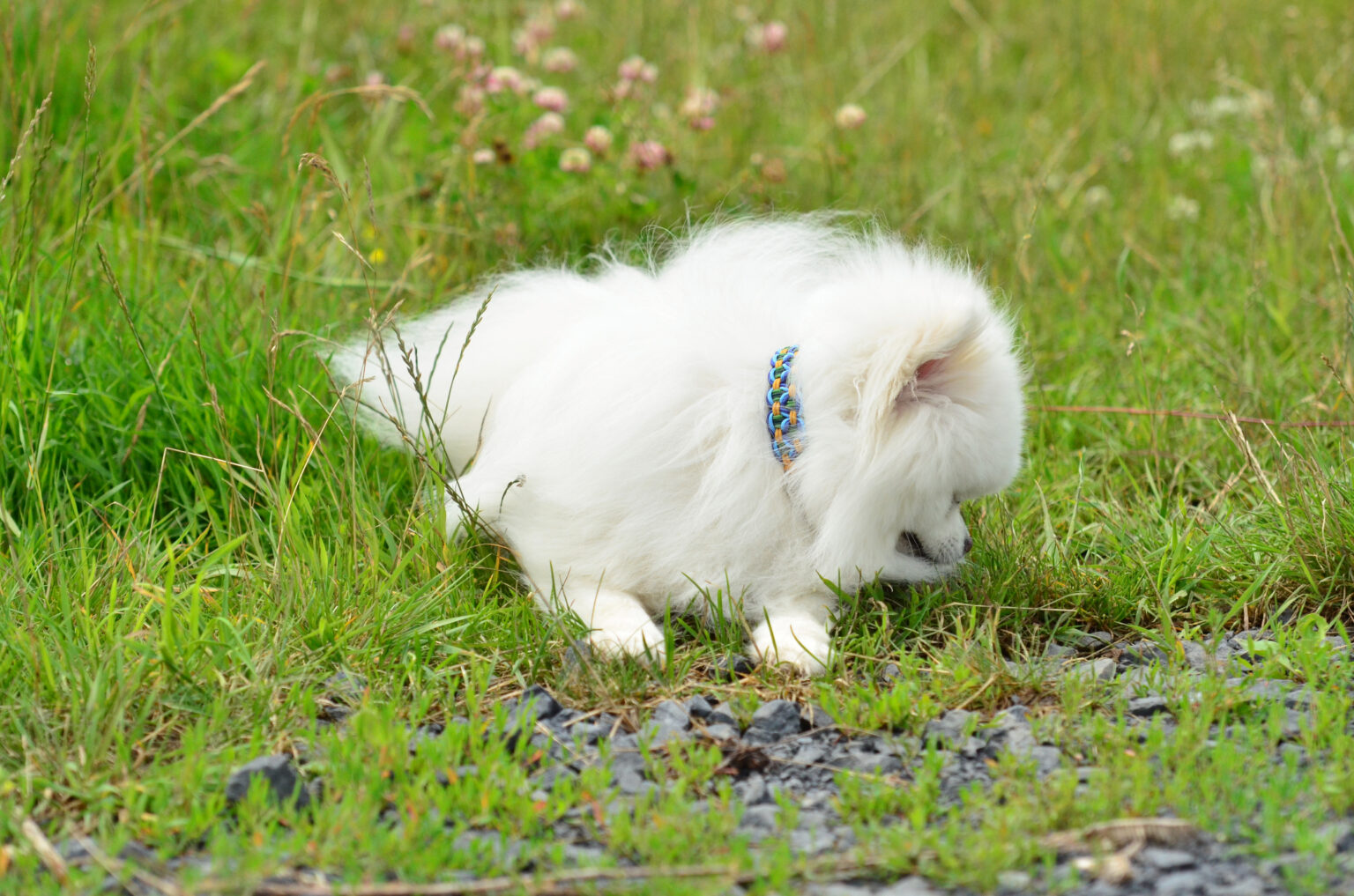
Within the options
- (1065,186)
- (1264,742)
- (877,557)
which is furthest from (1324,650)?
(1065,186)

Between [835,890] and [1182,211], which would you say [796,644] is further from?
[1182,211]

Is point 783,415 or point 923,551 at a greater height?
point 783,415

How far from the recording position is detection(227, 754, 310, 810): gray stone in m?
2.04

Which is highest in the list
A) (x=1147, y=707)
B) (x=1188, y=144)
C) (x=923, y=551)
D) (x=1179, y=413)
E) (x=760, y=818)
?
(x=1188, y=144)

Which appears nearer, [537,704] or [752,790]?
[752,790]

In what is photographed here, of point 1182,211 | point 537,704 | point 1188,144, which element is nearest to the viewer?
point 537,704

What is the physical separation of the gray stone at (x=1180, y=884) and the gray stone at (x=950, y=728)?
1.68ft

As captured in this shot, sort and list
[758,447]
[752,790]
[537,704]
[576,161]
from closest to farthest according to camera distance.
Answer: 1. [752,790]
2. [537,704]
3. [758,447]
4. [576,161]

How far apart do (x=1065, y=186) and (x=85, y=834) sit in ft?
16.0

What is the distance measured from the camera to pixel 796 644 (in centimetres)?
259

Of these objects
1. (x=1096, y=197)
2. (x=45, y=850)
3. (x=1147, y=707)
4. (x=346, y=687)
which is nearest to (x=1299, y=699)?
(x=1147, y=707)

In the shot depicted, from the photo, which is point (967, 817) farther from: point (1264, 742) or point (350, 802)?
point (350, 802)

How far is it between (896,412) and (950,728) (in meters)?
0.63

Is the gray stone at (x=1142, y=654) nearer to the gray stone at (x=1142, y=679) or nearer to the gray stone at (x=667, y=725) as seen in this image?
the gray stone at (x=1142, y=679)
